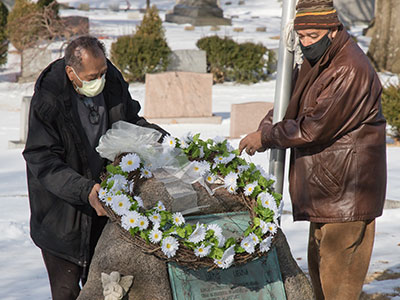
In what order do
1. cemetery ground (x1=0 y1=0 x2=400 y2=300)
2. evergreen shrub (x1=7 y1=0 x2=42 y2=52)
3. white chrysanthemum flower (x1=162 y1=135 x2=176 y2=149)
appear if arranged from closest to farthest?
white chrysanthemum flower (x1=162 y1=135 x2=176 y2=149) → cemetery ground (x1=0 y1=0 x2=400 y2=300) → evergreen shrub (x1=7 y1=0 x2=42 y2=52)

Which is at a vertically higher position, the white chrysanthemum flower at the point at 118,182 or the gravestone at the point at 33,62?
the white chrysanthemum flower at the point at 118,182

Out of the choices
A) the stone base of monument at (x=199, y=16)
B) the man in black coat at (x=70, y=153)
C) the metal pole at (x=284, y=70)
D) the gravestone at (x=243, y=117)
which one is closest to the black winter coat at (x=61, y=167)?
the man in black coat at (x=70, y=153)

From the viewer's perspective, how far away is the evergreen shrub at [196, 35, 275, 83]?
17.9 meters

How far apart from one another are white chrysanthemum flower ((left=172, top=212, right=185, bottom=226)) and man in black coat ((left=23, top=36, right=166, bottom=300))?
1.08 feet

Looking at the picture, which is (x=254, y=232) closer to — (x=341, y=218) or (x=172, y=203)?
(x=172, y=203)

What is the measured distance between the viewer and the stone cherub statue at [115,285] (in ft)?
9.49

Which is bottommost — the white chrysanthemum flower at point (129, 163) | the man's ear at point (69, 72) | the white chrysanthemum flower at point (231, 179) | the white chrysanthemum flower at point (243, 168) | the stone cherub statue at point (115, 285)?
the stone cherub statue at point (115, 285)

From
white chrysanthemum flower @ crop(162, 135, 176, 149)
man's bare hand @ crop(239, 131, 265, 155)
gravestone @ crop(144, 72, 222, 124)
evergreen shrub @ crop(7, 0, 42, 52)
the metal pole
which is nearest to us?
white chrysanthemum flower @ crop(162, 135, 176, 149)

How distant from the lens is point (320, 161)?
140 inches

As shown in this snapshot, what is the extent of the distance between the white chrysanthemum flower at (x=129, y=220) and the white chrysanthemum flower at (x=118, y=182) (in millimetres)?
157

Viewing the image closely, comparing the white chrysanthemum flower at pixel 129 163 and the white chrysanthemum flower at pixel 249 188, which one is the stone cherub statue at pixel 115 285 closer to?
the white chrysanthemum flower at pixel 129 163

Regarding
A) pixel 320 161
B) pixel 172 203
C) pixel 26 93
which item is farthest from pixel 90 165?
pixel 26 93

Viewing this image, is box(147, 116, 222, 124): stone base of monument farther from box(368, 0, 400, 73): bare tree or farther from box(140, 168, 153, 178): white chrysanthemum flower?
box(140, 168, 153, 178): white chrysanthemum flower

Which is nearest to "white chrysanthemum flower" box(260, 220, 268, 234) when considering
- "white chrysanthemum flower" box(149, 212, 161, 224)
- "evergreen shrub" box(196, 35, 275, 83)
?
"white chrysanthemum flower" box(149, 212, 161, 224)
